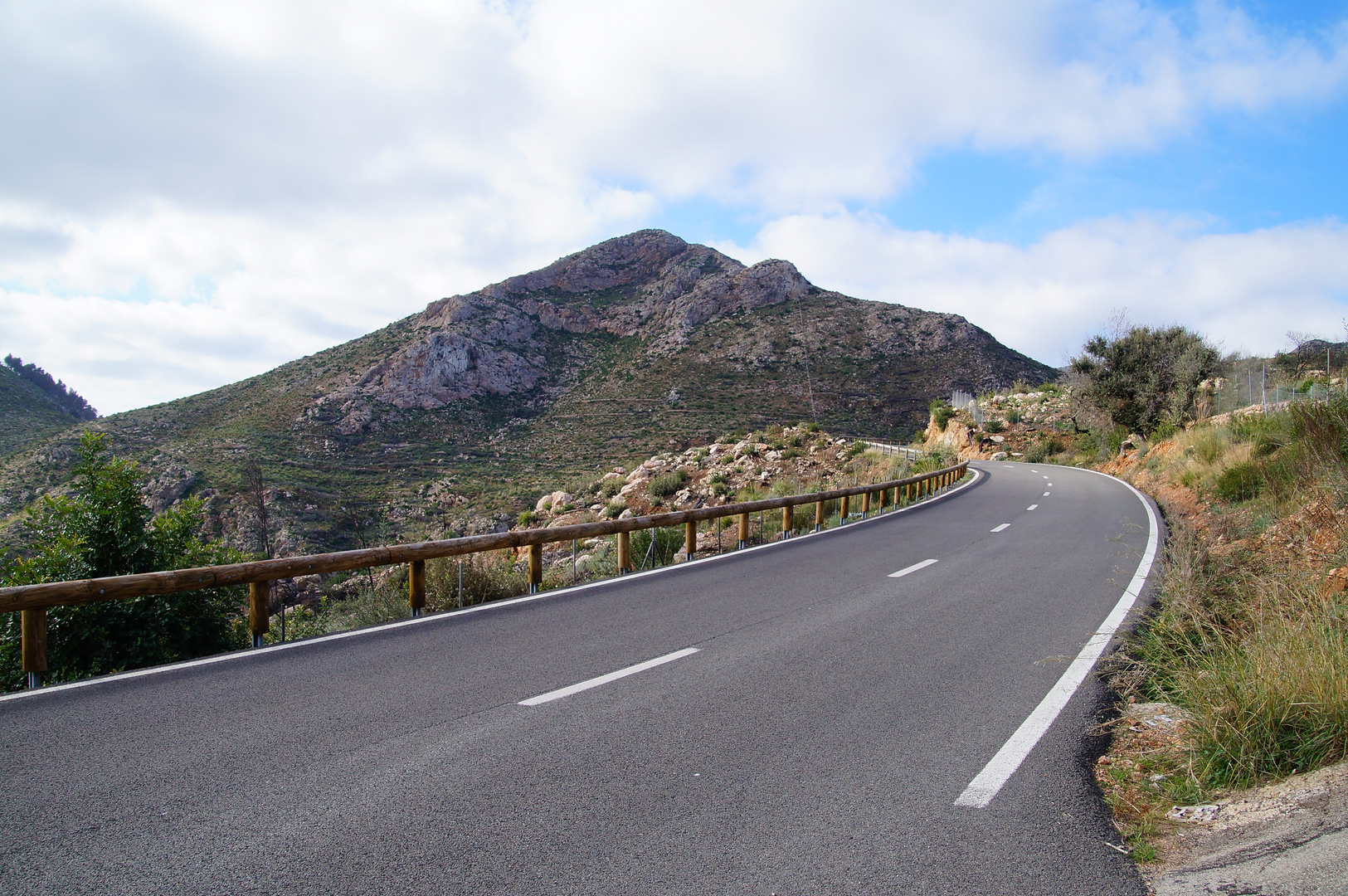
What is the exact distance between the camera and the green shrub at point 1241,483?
14320 millimetres

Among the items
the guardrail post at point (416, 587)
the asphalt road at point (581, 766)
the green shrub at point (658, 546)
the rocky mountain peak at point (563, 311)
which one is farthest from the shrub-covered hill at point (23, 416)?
the asphalt road at point (581, 766)

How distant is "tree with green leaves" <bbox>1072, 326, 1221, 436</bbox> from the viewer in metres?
34.0

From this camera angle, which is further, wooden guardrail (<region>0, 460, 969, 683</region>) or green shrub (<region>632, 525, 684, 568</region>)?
green shrub (<region>632, 525, 684, 568</region>)

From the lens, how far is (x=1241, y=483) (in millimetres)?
14867

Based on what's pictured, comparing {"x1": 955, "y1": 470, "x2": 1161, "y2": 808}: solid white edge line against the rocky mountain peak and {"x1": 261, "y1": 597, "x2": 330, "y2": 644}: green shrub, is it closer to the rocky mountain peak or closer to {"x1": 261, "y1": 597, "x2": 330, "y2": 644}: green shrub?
{"x1": 261, "y1": 597, "x2": 330, "y2": 644}: green shrub

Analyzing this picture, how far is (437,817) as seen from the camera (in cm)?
352

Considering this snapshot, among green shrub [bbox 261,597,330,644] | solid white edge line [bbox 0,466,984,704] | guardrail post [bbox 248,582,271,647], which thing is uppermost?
guardrail post [bbox 248,582,271,647]

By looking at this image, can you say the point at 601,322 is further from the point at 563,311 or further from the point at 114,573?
the point at 114,573

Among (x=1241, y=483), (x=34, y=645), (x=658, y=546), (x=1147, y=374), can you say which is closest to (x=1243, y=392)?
(x=1147, y=374)

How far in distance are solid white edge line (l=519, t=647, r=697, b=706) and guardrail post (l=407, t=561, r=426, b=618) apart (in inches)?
141

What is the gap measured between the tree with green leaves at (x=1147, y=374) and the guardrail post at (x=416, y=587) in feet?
118

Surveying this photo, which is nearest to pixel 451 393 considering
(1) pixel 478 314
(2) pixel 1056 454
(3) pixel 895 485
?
(1) pixel 478 314

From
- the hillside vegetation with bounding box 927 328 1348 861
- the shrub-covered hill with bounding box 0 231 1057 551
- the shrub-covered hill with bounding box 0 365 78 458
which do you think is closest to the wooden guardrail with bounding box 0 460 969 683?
the hillside vegetation with bounding box 927 328 1348 861

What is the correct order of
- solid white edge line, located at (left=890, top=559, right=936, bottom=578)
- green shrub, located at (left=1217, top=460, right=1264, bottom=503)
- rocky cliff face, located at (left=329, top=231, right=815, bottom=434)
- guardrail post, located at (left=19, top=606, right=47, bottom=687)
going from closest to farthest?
1. guardrail post, located at (left=19, top=606, right=47, bottom=687)
2. solid white edge line, located at (left=890, top=559, right=936, bottom=578)
3. green shrub, located at (left=1217, top=460, right=1264, bottom=503)
4. rocky cliff face, located at (left=329, top=231, right=815, bottom=434)
